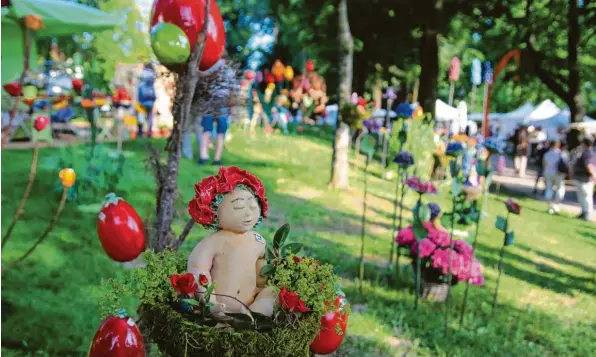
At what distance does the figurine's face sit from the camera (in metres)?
1.73

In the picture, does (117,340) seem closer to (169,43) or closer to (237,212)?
(237,212)

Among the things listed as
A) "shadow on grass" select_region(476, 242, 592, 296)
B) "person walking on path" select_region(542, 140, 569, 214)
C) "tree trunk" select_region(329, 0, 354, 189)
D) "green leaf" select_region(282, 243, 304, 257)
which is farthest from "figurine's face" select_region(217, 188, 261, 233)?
"person walking on path" select_region(542, 140, 569, 214)

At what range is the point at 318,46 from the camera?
16.7m

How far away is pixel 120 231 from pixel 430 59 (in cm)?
885

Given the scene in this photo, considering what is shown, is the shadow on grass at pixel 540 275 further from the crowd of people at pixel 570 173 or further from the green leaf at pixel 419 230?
the crowd of people at pixel 570 173

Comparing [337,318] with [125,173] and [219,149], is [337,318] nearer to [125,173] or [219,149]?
[125,173]

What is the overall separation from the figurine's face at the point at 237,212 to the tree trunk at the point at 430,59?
784 cm

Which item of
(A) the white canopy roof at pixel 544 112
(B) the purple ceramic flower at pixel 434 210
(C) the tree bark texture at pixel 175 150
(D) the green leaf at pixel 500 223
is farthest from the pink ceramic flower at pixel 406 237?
(A) the white canopy roof at pixel 544 112

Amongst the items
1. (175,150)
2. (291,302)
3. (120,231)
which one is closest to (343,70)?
(175,150)

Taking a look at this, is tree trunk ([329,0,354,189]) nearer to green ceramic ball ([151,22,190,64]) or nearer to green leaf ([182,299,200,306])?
green ceramic ball ([151,22,190,64])

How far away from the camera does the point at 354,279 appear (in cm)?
441

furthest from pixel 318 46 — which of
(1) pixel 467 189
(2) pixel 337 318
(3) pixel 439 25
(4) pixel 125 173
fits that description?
(2) pixel 337 318

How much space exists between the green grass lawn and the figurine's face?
0.62 meters

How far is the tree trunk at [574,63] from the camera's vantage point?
10.6 metres
